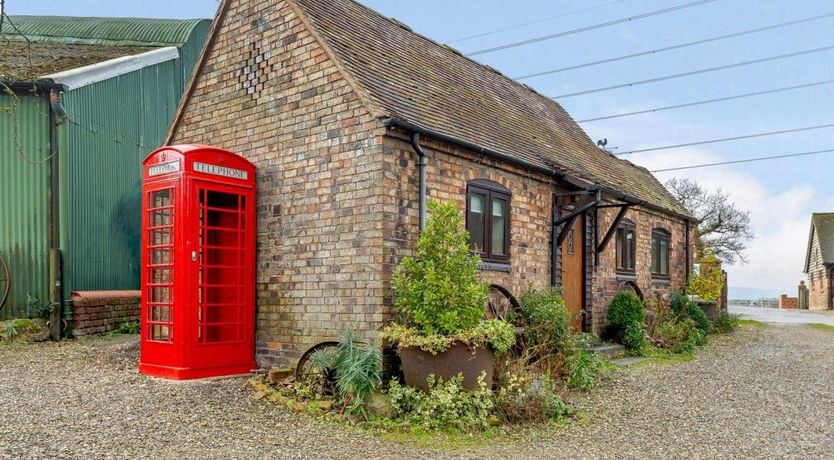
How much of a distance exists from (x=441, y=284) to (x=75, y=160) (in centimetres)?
895

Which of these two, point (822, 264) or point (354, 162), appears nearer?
point (354, 162)

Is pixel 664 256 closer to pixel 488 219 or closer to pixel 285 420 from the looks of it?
pixel 488 219

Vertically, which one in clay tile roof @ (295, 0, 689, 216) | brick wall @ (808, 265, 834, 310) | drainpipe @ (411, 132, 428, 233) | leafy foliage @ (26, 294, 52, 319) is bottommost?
brick wall @ (808, 265, 834, 310)

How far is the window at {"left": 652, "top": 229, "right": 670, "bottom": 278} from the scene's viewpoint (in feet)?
57.5

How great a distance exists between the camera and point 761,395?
9867 millimetres

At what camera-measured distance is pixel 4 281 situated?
12.5m

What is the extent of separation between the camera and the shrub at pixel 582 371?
961 cm

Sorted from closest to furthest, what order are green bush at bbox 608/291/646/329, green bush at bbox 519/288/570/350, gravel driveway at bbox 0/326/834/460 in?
gravel driveway at bbox 0/326/834/460 < green bush at bbox 519/288/570/350 < green bush at bbox 608/291/646/329

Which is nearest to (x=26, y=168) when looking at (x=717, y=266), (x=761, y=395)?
(x=761, y=395)

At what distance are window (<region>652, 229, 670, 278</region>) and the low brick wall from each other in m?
12.1

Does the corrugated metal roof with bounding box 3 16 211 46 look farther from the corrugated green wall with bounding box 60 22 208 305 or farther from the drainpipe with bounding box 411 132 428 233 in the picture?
the drainpipe with bounding box 411 132 428 233

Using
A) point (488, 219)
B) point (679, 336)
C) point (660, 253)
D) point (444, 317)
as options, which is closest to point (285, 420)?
point (444, 317)

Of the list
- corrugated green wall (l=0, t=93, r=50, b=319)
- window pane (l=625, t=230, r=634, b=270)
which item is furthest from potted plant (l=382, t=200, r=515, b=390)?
window pane (l=625, t=230, r=634, b=270)

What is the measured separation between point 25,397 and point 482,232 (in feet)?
20.6
